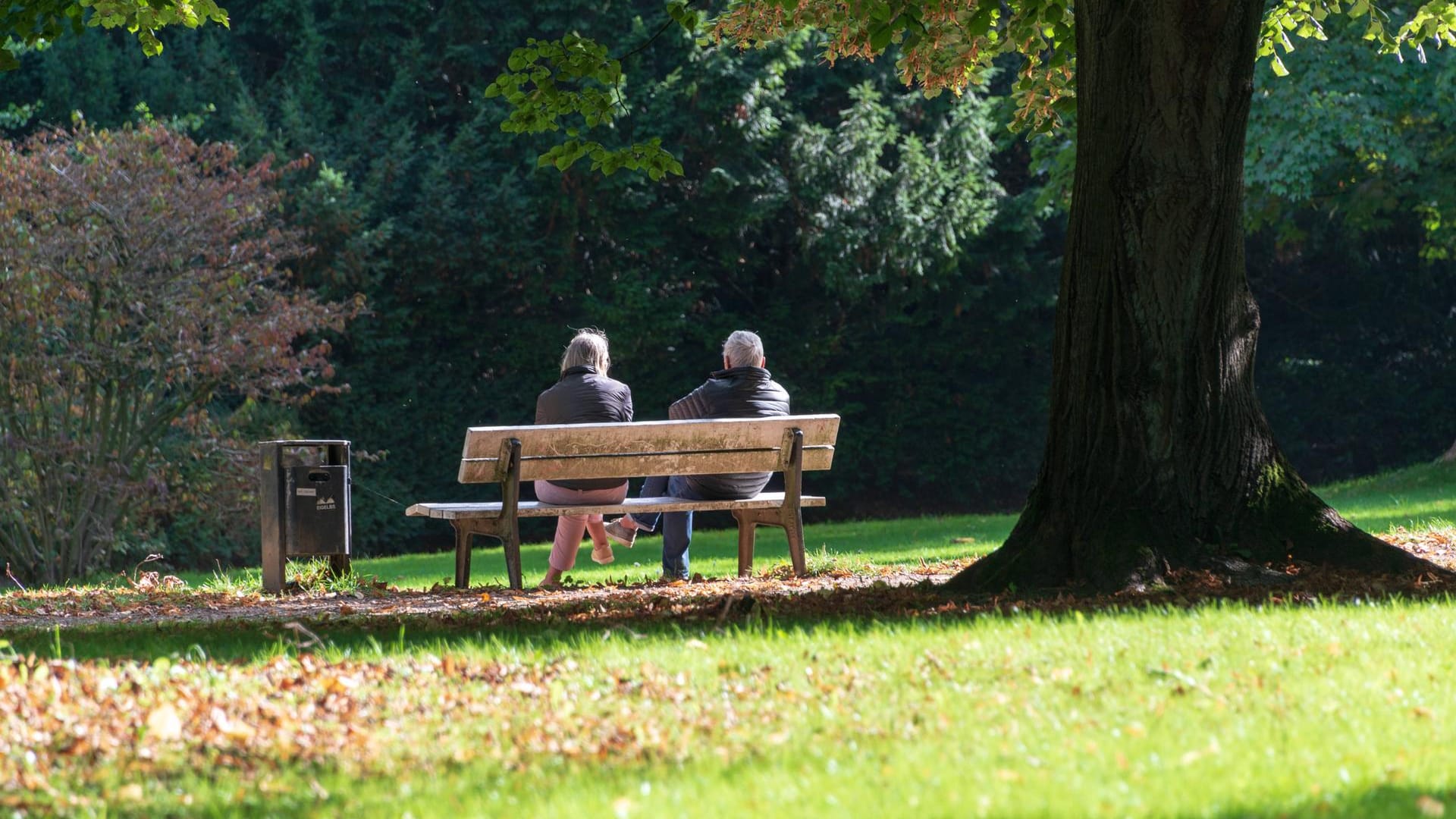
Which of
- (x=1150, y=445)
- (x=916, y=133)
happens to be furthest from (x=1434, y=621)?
(x=916, y=133)

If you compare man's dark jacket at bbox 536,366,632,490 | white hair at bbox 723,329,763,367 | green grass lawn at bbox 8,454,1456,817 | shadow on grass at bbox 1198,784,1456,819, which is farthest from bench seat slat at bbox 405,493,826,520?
shadow on grass at bbox 1198,784,1456,819

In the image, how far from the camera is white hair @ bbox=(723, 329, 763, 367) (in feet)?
31.9

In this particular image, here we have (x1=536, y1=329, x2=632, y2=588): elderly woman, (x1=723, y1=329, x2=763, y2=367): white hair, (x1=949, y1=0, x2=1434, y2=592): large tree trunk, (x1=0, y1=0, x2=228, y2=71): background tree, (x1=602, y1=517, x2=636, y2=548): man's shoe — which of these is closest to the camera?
(x1=949, y1=0, x2=1434, y2=592): large tree trunk

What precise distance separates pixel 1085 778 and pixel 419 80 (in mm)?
24404

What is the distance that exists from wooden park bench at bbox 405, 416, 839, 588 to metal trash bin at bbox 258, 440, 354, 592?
2.46 ft

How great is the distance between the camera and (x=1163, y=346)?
7.11 metres

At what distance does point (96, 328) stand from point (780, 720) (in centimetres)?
1307

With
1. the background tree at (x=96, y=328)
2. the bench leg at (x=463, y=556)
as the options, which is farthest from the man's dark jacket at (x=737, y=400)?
the background tree at (x=96, y=328)

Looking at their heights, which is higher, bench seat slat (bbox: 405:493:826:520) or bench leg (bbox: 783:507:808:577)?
bench seat slat (bbox: 405:493:826:520)

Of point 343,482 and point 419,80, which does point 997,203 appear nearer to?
point 419,80

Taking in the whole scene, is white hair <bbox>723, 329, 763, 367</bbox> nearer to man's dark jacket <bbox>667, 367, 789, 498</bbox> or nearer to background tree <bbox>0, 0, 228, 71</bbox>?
man's dark jacket <bbox>667, 367, 789, 498</bbox>

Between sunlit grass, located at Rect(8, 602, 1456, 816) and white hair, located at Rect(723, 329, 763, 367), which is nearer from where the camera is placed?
sunlit grass, located at Rect(8, 602, 1456, 816)

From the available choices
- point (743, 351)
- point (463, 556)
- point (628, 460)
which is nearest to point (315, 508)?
point (463, 556)

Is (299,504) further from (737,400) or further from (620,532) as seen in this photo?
(737,400)
